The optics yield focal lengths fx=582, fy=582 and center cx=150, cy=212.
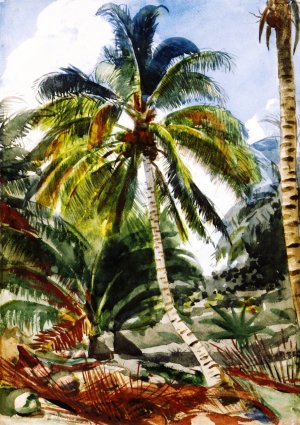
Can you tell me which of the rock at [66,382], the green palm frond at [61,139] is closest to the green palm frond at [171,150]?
the green palm frond at [61,139]

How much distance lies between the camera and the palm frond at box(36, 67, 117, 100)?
13.0 feet

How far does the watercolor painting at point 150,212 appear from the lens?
12.3 feet

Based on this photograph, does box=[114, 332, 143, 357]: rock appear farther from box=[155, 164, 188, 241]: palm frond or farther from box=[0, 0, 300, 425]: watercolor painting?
box=[155, 164, 188, 241]: palm frond

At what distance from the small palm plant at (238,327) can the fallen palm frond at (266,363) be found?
0.14 feet

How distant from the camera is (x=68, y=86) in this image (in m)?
4.01

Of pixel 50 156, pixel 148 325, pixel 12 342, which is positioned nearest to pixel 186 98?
pixel 50 156

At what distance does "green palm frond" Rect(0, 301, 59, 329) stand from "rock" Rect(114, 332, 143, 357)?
17.9 inches

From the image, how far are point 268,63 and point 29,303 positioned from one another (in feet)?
7.49

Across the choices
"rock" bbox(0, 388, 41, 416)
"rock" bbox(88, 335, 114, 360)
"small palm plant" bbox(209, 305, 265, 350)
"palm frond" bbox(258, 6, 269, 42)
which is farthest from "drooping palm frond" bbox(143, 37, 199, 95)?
"rock" bbox(0, 388, 41, 416)

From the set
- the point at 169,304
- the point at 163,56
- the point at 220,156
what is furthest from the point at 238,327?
the point at 163,56

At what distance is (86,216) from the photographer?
399cm

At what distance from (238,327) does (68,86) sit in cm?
198

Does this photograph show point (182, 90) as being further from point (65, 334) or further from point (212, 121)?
point (65, 334)

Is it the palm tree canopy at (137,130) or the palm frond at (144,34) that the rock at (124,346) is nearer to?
the palm tree canopy at (137,130)
